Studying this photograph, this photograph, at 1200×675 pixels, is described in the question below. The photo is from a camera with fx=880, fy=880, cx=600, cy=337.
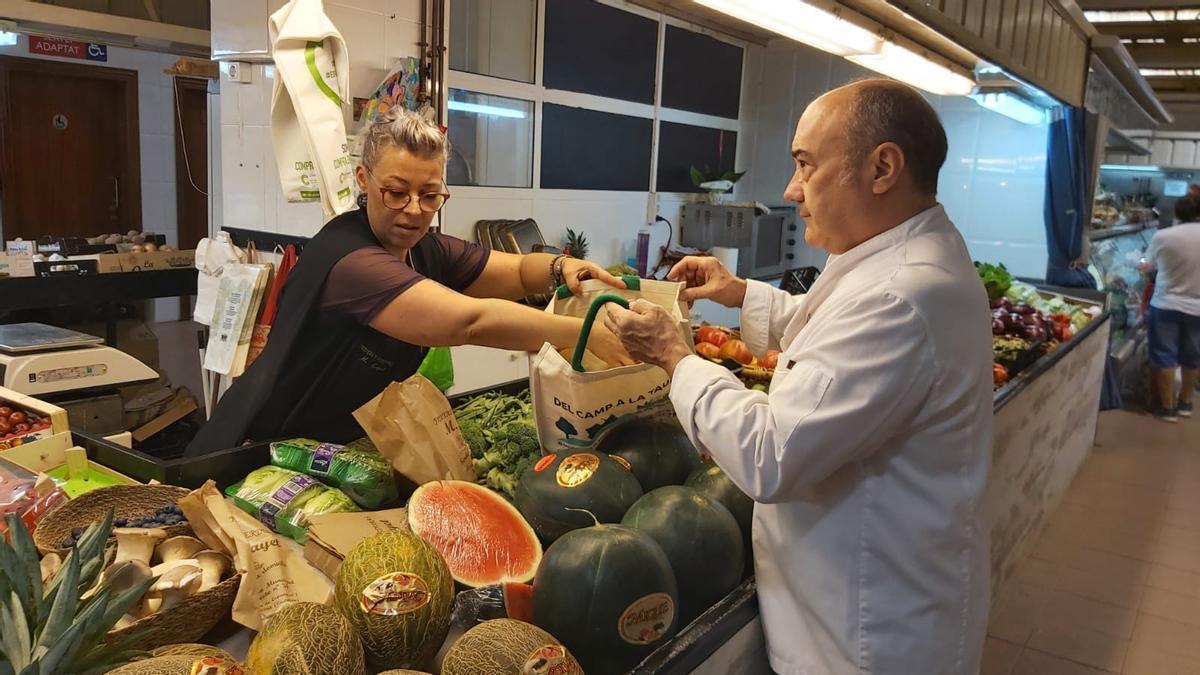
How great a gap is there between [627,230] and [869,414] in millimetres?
5902

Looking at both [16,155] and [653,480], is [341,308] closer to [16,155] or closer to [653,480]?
[653,480]

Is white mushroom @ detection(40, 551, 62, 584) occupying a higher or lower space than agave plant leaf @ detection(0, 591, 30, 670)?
lower

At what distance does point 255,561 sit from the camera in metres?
1.47

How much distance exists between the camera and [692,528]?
1572mm

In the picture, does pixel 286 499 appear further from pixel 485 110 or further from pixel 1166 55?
pixel 1166 55

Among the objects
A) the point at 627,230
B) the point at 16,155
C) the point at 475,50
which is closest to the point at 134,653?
the point at 475,50

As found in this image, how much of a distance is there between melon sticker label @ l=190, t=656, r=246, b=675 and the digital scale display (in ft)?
9.12

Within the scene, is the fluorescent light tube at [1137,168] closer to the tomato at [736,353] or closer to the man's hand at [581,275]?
the tomato at [736,353]

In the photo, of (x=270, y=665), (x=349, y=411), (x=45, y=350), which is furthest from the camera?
(x=45, y=350)

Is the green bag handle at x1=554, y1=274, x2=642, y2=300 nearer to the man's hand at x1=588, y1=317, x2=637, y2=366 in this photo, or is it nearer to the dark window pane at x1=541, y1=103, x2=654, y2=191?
the man's hand at x1=588, y1=317, x2=637, y2=366

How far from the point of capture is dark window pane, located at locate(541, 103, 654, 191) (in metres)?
6.29

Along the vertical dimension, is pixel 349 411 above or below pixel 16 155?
below

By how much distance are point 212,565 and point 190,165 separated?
901 centimetres

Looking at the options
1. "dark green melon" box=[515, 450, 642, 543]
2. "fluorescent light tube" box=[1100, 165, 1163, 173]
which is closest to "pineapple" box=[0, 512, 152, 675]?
"dark green melon" box=[515, 450, 642, 543]
